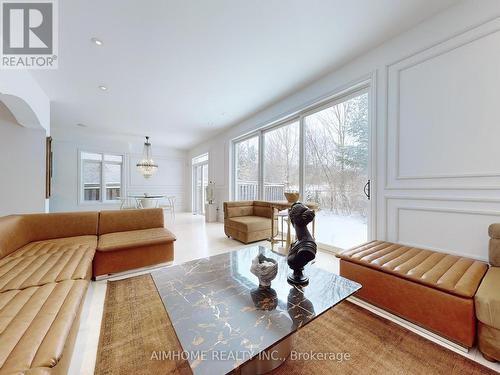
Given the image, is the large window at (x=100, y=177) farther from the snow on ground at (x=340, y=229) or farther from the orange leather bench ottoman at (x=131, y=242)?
the snow on ground at (x=340, y=229)

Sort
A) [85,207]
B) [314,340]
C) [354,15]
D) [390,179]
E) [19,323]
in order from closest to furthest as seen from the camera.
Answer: [19,323] < [314,340] < [354,15] < [390,179] < [85,207]

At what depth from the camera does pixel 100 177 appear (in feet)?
23.7

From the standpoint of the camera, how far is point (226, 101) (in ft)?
13.5

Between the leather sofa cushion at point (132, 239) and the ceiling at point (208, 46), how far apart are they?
→ 94.5 inches

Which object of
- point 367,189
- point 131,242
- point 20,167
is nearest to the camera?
point 131,242

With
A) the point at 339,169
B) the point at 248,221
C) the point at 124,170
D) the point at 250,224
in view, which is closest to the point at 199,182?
the point at 124,170

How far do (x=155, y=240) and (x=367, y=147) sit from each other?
3.11 meters

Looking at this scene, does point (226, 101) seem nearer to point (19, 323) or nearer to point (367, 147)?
point (367, 147)

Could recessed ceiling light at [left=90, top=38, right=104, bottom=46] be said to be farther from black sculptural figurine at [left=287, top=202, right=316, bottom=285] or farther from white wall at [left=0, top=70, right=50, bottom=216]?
black sculptural figurine at [left=287, top=202, right=316, bottom=285]

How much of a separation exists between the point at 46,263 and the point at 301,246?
7.10 feet

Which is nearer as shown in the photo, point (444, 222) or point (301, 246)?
point (301, 246)

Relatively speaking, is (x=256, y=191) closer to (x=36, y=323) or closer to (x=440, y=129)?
(x=440, y=129)

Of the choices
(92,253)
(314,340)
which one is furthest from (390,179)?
(92,253)
